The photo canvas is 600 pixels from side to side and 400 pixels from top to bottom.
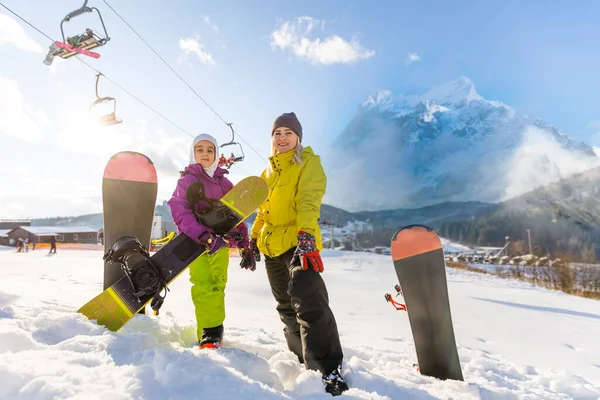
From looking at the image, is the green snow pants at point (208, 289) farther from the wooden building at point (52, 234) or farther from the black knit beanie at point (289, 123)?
the wooden building at point (52, 234)

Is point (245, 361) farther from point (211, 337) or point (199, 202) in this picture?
point (199, 202)

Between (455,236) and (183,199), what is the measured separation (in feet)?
415

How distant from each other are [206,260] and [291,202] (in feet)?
2.98

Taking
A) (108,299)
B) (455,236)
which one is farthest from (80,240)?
(455,236)

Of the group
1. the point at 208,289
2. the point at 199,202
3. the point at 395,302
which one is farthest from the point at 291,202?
the point at 395,302

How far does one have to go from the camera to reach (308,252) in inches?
80.7

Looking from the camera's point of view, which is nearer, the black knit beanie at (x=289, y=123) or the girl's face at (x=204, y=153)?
the black knit beanie at (x=289, y=123)

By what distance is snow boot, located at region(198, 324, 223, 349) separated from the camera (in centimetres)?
246

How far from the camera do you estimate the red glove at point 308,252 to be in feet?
6.72

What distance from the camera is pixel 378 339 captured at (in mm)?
3795

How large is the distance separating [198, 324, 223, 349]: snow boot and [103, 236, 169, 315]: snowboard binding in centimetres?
42

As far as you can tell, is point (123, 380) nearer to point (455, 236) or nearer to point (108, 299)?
point (108, 299)

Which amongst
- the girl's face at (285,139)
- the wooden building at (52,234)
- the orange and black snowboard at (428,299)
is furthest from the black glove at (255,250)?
the wooden building at (52,234)

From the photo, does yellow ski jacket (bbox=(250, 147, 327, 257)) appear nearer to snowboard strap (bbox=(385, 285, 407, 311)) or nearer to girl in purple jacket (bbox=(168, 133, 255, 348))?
girl in purple jacket (bbox=(168, 133, 255, 348))
